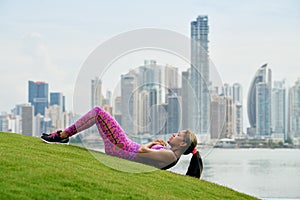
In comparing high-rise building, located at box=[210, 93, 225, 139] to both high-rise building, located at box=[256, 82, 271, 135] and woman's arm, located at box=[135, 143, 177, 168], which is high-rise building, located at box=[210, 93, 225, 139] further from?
high-rise building, located at box=[256, 82, 271, 135]

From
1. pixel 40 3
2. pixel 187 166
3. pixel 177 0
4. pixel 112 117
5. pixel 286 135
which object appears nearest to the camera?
pixel 112 117

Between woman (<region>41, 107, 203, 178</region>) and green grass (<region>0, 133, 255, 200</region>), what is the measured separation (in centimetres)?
10

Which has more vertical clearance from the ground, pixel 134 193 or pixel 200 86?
pixel 200 86

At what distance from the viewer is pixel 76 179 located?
3449mm

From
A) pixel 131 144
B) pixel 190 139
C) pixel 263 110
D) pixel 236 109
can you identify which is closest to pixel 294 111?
pixel 263 110

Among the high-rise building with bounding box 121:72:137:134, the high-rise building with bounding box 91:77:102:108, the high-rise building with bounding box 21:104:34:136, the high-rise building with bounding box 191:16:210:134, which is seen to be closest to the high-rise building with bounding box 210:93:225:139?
the high-rise building with bounding box 191:16:210:134

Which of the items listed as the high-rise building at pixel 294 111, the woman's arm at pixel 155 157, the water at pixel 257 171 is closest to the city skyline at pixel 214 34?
the high-rise building at pixel 294 111

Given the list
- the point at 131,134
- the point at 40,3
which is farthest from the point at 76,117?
the point at 40,3

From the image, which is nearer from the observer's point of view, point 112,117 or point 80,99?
point 80,99

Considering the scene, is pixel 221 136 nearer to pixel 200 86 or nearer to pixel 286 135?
pixel 200 86

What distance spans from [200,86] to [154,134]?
1.74 ft

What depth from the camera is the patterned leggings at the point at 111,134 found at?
4.33 meters

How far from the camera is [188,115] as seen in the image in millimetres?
4363

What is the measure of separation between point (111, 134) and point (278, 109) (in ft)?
52.6
